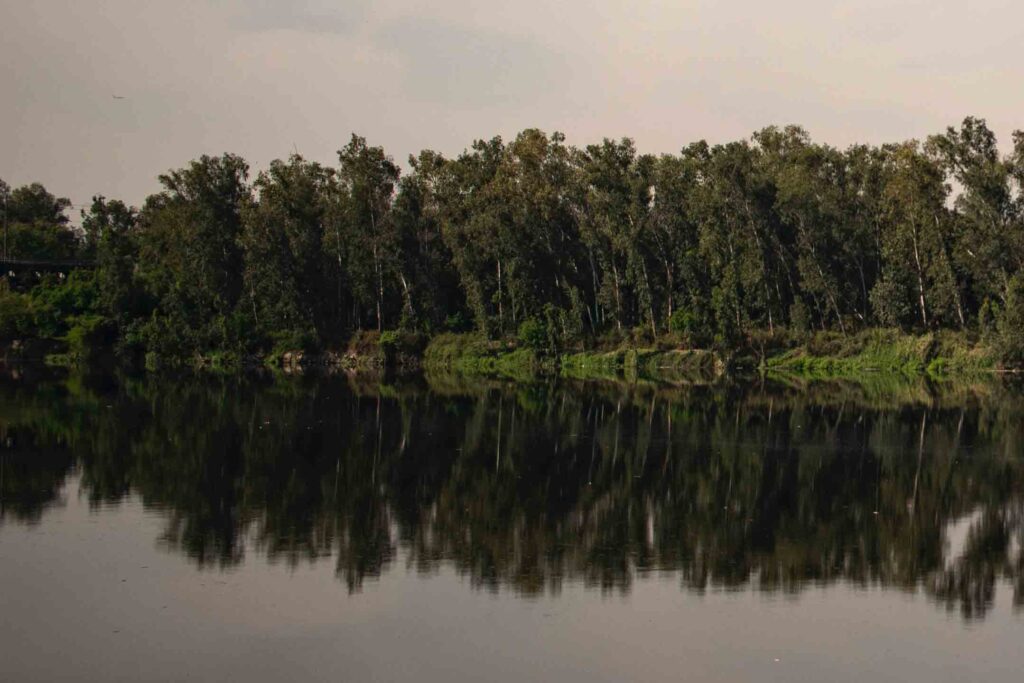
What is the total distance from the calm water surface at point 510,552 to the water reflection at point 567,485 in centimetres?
10

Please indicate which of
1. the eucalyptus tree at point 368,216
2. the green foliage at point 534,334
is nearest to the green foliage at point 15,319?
the eucalyptus tree at point 368,216

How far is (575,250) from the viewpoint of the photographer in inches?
3078

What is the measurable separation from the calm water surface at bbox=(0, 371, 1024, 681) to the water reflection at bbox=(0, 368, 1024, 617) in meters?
0.10

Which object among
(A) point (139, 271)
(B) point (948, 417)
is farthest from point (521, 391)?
(A) point (139, 271)

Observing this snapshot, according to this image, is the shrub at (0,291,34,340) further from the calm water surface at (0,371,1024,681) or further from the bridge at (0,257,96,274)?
the calm water surface at (0,371,1024,681)

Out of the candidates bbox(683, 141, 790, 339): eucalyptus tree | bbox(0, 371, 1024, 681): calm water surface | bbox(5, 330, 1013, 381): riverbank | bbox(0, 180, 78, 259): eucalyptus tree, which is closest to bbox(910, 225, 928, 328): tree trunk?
bbox(5, 330, 1013, 381): riverbank

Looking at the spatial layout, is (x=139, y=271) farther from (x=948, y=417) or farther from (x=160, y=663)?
(x=160, y=663)

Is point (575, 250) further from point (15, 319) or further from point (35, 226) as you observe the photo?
point (35, 226)

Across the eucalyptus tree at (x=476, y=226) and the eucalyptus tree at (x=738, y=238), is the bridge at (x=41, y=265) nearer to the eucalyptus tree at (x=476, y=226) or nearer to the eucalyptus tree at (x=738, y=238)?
the eucalyptus tree at (x=476, y=226)

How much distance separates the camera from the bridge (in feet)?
316

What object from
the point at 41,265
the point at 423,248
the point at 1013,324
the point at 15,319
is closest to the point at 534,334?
the point at 423,248

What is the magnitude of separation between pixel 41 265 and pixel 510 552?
8627 centimetres

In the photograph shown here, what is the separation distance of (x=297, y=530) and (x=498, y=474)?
726cm

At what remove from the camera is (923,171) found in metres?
65.9
